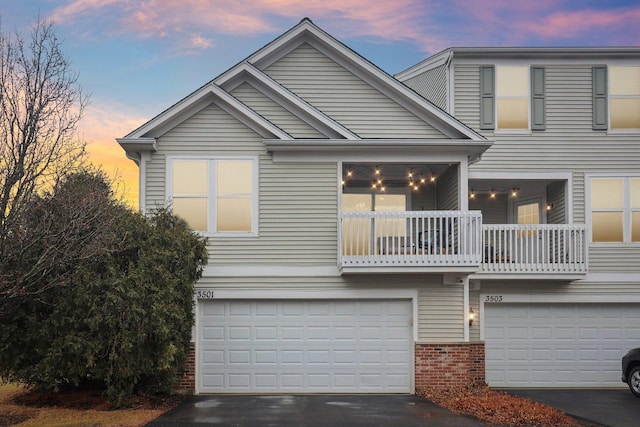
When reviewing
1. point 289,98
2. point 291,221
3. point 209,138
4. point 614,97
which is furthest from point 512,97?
point 209,138

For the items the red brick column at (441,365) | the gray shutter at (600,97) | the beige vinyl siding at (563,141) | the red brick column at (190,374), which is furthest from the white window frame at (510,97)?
the red brick column at (190,374)

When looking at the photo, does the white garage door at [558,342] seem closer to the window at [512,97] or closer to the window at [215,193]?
the window at [512,97]

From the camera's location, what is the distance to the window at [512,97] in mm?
15227

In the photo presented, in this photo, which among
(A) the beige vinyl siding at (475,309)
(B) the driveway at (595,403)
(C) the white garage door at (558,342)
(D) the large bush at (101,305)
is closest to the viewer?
(D) the large bush at (101,305)

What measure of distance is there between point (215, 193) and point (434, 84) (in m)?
7.31

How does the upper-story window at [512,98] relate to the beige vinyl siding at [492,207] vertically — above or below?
above

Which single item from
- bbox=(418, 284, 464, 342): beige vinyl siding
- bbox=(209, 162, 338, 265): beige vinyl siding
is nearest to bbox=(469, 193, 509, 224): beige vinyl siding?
bbox=(418, 284, 464, 342): beige vinyl siding

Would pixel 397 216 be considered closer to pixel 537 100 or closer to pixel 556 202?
pixel 556 202

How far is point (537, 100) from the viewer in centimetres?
1524

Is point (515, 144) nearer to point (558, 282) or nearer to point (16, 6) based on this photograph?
point (558, 282)

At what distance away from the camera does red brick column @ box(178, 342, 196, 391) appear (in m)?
12.9

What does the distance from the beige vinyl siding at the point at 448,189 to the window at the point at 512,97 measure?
206 centimetres

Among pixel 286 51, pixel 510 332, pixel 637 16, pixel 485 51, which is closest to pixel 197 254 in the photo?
pixel 286 51

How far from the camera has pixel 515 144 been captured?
49.7 feet
